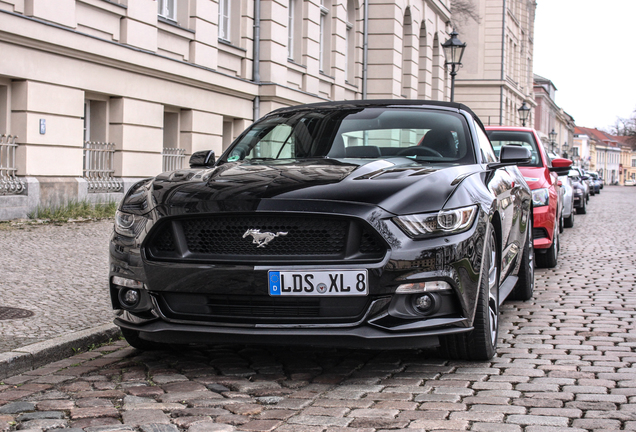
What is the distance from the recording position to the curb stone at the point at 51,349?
4480mm

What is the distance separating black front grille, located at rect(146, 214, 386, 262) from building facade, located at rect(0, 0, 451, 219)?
8354mm

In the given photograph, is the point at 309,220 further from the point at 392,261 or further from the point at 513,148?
the point at 513,148

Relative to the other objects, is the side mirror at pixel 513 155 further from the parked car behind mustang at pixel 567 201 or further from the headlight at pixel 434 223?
the parked car behind mustang at pixel 567 201

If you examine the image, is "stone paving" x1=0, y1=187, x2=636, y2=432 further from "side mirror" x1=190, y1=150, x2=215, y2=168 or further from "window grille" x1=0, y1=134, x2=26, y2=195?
"window grille" x1=0, y1=134, x2=26, y2=195

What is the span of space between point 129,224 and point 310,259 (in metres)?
1.09

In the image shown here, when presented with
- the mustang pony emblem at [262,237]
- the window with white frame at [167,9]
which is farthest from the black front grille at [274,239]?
the window with white frame at [167,9]

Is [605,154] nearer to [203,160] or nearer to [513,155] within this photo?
[513,155]

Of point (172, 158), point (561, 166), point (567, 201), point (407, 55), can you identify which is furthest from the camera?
point (407, 55)

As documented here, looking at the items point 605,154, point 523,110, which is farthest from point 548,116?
point 605,154

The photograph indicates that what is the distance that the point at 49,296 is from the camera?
21.4 feet

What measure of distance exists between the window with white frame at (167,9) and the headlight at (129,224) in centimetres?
1311

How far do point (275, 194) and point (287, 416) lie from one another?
112 cm

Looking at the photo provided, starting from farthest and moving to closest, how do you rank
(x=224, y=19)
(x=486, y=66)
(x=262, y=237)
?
(x=486, y=66)
(x=224, y=19)
(x=262, y=237)

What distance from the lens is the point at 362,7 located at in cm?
2889
